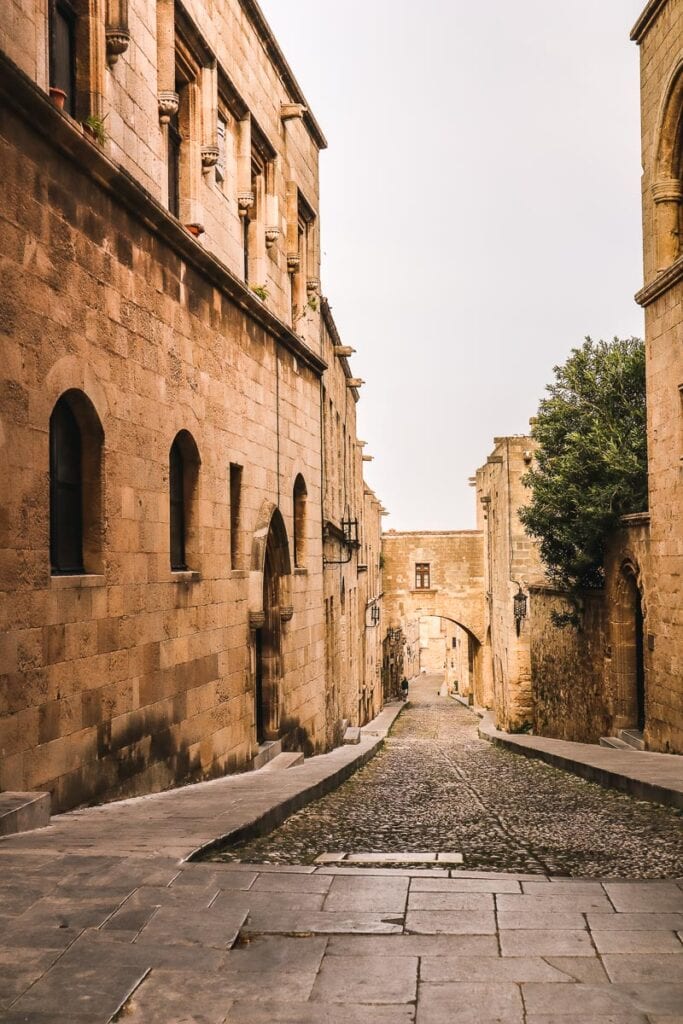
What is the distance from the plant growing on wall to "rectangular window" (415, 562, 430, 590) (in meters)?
22.3

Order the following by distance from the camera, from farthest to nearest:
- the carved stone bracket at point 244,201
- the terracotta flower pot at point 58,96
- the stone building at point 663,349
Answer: the stone building at point 663,349, the carved stone bracket at point 244,201, the terracotta flower pot at point 58,96

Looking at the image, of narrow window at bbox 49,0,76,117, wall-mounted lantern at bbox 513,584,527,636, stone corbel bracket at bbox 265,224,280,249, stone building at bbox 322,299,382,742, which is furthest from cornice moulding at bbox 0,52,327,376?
wall-mounted lantern at bbox 513,584,527,636

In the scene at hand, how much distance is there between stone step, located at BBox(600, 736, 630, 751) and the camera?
16016 millimetres

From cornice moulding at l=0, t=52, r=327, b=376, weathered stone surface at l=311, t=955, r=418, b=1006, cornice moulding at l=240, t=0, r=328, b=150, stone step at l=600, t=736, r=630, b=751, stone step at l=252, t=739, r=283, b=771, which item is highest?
cornice moulding at l=240, t=0, r=328, b=150

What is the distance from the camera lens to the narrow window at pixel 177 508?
32.3 ft

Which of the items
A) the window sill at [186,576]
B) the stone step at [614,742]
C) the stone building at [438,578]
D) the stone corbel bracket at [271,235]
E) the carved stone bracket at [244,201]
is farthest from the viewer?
the stone building at [438,578]

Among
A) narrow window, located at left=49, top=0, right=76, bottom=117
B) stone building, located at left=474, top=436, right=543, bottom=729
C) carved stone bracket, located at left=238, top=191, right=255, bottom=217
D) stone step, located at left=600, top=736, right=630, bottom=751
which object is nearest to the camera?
narrow window, located at left=49, top=0, right=76, bottom=117

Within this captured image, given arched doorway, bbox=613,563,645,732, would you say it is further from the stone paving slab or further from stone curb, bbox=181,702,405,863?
the stone paving slab

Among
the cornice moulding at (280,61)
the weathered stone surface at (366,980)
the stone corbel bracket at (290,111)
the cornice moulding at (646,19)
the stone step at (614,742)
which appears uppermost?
the cornice moulding at (646,19)

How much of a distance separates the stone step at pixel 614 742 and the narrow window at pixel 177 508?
8.68m

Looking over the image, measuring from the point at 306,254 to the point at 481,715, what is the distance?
24948mm

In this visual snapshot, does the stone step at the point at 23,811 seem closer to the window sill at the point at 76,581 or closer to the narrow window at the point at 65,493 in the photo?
the window sill at the point at 76,581

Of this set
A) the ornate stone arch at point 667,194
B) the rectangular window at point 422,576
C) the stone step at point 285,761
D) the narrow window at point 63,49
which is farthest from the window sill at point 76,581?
the rectangular window at point 422,576

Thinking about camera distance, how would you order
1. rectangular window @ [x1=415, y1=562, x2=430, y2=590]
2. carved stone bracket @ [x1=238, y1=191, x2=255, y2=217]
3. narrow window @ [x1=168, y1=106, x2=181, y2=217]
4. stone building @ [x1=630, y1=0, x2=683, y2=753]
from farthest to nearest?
rectangular window @ [x1=415, y1=562, x2=430, y2=590], stone building @ [x1=630, y1=0, x2=683, y2=753], carved stone bracket @ [x1=238, y1=191, x2=255, y2=217], narrow window @ [x1=168, y1=106, x2=181, y2=217]
